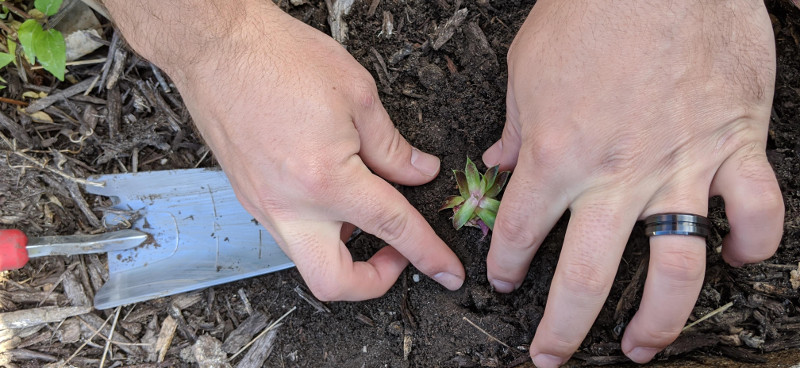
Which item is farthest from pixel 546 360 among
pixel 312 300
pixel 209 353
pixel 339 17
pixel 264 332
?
pixel 339 17

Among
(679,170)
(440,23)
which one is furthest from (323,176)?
(679,170)

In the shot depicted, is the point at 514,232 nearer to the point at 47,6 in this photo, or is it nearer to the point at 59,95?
the point at 47,6

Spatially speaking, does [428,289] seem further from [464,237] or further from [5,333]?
[5,333]

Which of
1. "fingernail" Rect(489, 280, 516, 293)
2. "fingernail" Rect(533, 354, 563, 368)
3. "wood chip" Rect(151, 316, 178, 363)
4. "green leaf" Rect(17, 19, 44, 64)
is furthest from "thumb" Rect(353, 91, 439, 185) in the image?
"green leaf" Rect(17, 19, 44, 64)

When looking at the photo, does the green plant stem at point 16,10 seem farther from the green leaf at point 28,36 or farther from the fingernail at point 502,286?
the fingernail at point 502,286

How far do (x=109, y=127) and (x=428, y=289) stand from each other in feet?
6.06

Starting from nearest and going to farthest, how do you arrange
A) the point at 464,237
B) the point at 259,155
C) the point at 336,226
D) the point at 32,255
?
the point at 259,155 → the point at 336,226 → the point at 464,237 → the point at 32,255

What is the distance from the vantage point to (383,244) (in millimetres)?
2441

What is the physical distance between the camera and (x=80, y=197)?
9.09ft

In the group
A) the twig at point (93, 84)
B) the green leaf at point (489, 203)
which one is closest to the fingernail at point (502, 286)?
the green leaf at point (489, 203)

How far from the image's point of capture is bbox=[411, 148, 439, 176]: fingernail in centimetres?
228

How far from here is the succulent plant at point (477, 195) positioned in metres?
2.22

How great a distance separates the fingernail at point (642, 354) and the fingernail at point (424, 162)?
1018mm

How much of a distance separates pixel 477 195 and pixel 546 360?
0.68m
